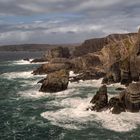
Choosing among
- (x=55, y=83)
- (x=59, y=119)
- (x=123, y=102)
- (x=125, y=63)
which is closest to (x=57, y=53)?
(x=125, y=63)

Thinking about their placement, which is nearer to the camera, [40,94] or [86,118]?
[86,118]

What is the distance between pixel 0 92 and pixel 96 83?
22.2 metres

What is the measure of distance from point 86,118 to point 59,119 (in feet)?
12.8

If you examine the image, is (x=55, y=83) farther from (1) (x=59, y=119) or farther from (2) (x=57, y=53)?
(2) (x=57, y=53)

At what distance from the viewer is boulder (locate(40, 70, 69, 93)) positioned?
7162 centimetres

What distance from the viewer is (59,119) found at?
50250 mm

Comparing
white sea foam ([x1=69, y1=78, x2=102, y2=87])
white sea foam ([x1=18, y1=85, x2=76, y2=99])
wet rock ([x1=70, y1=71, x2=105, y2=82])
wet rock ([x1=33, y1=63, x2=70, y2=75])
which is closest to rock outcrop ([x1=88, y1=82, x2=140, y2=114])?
white sea foam ([x1=18, y1=85, x2=76, y2=99])

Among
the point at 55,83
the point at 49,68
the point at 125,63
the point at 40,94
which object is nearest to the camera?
the point at 40,94

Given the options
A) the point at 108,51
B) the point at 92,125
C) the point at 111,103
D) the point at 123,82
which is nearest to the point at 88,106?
the point at 111,103

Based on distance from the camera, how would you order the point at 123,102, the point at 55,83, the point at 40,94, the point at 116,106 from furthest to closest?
the point at 55,83, the point at 40,94, the point at 123,102, the point at 116,106

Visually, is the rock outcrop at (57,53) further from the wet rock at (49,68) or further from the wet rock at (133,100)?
the wet rock at (133,100)

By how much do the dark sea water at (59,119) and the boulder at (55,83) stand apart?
1625 mm

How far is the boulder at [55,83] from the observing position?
235 feet

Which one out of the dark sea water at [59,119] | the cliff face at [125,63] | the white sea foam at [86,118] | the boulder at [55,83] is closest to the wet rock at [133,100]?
the white sea foam at [86,118]
